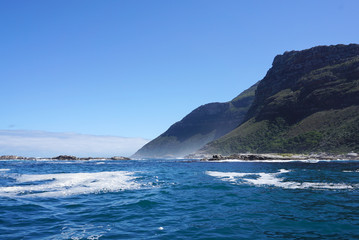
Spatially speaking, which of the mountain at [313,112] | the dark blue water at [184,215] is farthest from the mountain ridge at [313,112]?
the dark blue water at [184,215]

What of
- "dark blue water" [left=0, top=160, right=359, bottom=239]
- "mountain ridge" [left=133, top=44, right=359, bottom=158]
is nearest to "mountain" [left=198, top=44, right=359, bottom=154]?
"mountain ridge" [left=133, top=44, right=359, bottom=158]

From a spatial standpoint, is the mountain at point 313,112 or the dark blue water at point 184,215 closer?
the dark blue water at point 184,215

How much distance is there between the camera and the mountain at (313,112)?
13038 centimetres

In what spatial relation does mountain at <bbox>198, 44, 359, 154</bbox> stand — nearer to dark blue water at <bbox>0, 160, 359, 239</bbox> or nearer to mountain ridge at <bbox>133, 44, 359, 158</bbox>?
mountain ridge at <bbox>133, 44, 359, 158</bbox>

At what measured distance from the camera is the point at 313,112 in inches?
6334

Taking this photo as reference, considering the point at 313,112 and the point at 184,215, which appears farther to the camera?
the point at 313,112

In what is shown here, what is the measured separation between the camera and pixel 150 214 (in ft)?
52.0

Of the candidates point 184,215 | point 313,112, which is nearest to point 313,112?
point 313,112

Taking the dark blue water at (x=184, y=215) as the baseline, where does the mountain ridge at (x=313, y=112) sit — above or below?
above

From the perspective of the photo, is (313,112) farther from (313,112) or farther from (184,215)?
(184,215)

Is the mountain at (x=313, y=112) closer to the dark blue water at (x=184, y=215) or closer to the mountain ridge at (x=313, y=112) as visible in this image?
the mountain ridge at (x=313, y=112)

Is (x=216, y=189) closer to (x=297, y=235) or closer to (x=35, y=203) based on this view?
(x=297, y=235)

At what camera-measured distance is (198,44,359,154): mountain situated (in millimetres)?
130375

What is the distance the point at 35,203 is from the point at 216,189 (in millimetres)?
16333
